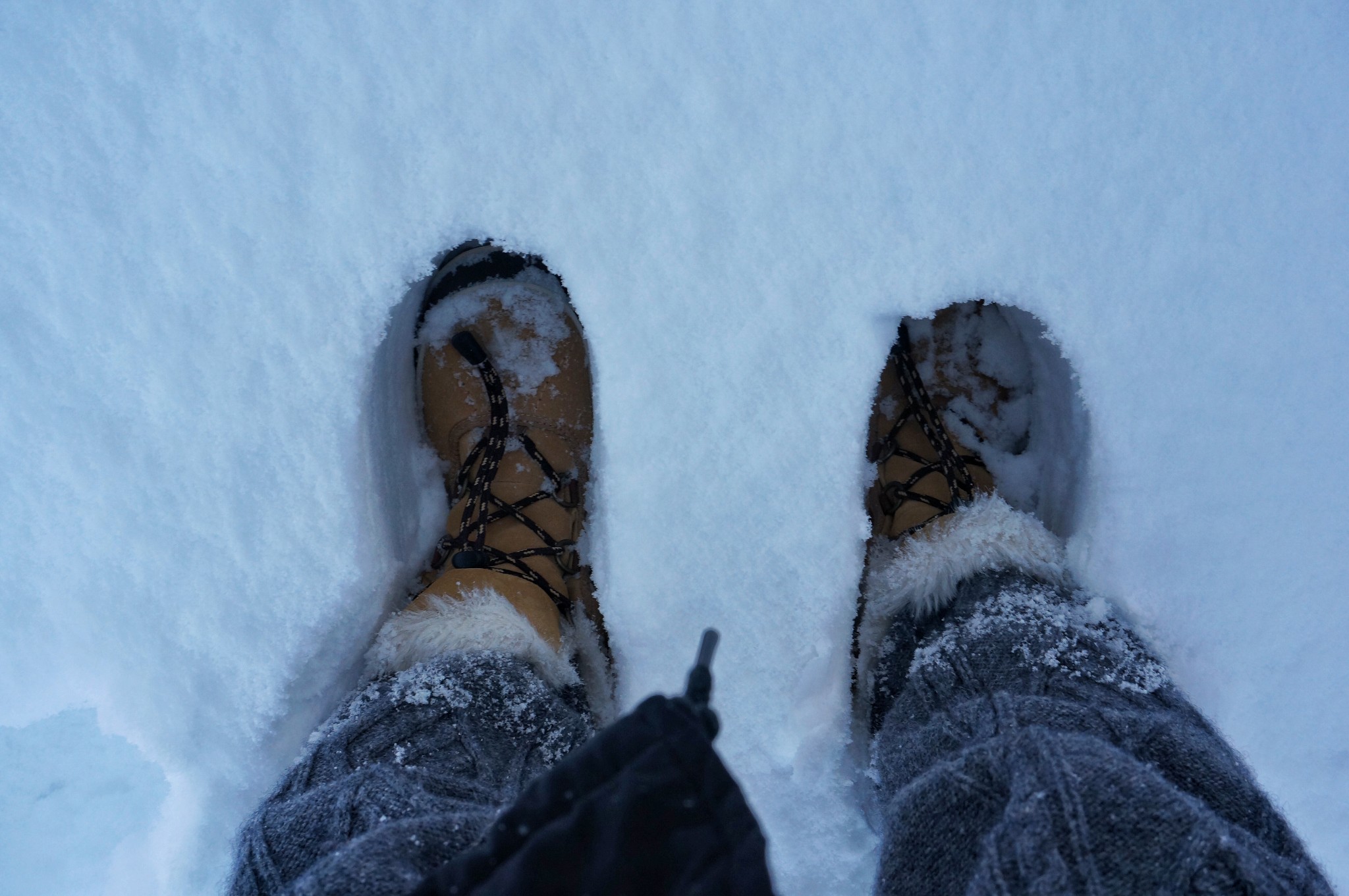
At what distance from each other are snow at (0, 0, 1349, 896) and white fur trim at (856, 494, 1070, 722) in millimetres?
58

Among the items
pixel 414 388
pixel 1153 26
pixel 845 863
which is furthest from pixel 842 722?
pixel 1153 26

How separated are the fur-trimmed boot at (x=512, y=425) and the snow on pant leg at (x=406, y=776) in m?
0.18

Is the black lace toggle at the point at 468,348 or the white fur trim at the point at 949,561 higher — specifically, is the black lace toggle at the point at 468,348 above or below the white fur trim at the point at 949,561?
above

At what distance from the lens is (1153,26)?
0.83m

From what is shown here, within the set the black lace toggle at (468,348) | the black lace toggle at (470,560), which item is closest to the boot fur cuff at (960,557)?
the black lace toggle at (470,560)

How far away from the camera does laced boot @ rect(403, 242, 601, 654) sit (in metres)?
1.03

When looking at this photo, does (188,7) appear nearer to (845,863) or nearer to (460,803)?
(460,803)

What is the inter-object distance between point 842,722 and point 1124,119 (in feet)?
2.30

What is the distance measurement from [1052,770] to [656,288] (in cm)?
55

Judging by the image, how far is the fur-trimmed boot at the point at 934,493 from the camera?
88 centimetres

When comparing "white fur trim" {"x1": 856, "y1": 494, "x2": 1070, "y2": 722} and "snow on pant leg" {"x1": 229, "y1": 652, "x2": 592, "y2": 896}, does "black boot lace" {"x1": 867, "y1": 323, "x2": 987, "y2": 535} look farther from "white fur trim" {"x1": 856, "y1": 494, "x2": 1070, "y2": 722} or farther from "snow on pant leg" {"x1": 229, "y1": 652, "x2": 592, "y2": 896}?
"snow on pant leg" {"x1": 229, "y1": 652, "x2": 592, "y2": 896}

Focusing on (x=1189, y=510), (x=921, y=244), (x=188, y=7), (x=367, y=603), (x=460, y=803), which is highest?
(x=188, y=7)

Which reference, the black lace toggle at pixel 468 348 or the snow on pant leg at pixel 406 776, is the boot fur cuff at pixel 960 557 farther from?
the black lace toggle at pixel 468 348

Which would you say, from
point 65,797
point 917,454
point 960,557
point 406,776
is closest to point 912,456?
point 917,454
